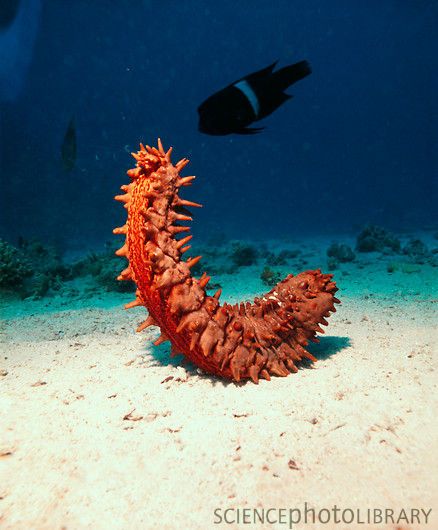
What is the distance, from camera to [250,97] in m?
3.31

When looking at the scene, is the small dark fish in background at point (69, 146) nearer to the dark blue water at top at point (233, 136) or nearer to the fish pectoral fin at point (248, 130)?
the fish pectoral fin at point (248, 130)

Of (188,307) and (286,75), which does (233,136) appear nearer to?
(286,75)

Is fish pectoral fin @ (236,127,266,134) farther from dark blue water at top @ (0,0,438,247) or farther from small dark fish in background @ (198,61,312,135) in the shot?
dark blue water at top @ (0,0,438,247)

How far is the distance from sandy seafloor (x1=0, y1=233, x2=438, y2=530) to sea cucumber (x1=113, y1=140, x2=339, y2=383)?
0.20 meters

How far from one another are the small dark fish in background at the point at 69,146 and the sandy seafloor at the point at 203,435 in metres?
5.87

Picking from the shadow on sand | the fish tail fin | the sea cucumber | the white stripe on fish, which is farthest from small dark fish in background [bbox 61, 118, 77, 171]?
the shadow on sand

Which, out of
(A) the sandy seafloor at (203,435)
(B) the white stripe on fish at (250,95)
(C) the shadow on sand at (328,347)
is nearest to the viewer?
(A) the sandy seafloor at (203,435)

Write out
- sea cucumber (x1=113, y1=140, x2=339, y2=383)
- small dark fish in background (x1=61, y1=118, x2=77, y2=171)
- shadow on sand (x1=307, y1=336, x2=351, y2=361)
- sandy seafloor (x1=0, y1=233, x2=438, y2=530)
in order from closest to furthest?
sandy seafloor (x1=0, y1=233, x2=438, y2=530) < sea cucumber (x1=113, y1=140, x2=339, y2=383) < shadow on sand (x1=307, y1=336, x2=351, y2=361) < small dark fish in background (x1=61, y1=118, x2=77, y2=171)

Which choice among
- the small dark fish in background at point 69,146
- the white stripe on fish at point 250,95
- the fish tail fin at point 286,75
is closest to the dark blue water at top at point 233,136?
the small dark fish in background at point 69,146

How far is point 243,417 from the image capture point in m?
2.09

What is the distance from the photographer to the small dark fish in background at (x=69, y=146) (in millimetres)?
7824

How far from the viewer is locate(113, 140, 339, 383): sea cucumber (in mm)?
2287

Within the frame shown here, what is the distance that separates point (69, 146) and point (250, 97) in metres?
6.06

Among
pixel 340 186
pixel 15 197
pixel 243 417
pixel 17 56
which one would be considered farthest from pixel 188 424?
pixel 340 186
